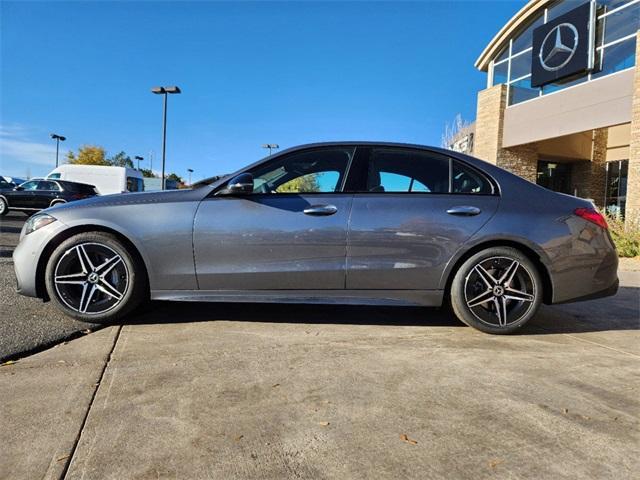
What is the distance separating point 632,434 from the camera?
2.06 m

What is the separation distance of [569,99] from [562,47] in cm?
232

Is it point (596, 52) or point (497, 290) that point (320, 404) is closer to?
point (497, 290)

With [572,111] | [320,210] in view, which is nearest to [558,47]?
[572,111]

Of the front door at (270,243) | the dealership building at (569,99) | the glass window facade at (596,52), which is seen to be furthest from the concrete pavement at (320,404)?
the glass window facade at (596,52)

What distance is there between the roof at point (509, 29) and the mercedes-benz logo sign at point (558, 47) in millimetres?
1553

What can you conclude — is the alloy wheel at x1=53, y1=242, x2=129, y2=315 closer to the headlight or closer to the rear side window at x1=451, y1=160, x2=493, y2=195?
the headlight

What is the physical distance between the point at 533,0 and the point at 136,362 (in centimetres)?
2151

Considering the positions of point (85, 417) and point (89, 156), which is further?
point (89, 156)

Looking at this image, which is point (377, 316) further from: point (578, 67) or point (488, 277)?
point (578, 67)

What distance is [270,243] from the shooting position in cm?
343

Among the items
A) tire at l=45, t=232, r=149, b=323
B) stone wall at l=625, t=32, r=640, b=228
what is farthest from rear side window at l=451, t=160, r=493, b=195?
stone wall at l=625, t=32, r=640, b=228

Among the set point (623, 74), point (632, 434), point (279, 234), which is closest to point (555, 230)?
point (632, 434)

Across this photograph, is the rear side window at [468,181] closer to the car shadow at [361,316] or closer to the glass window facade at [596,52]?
the car shadow at [361,316]

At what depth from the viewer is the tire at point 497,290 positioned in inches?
139
